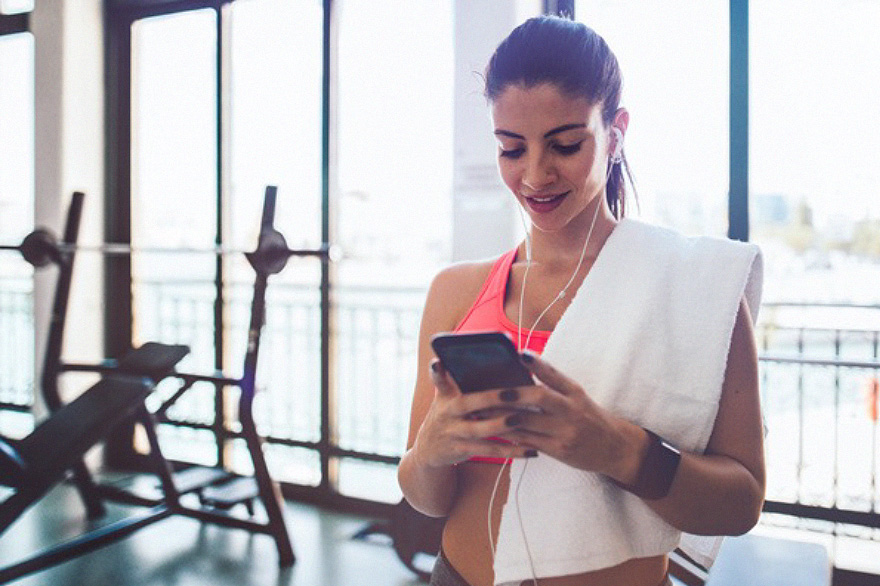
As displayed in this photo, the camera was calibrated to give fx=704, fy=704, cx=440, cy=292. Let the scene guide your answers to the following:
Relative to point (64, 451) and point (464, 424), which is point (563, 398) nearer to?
point (464, 424)

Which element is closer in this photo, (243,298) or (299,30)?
(299,30)

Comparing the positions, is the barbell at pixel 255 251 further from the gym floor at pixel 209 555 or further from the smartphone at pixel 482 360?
the smartphone at pixel 482 360

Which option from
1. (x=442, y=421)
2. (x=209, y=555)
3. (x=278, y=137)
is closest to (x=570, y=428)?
(x=442, y=421)

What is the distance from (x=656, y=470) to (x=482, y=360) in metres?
0.22

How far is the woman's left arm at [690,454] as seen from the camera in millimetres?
668

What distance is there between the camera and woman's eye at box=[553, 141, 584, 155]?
84cm

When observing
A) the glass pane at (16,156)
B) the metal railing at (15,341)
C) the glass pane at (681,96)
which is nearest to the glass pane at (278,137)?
the glass pane at (16,156)

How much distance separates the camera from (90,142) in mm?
3590

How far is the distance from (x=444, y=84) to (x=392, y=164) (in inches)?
17.5

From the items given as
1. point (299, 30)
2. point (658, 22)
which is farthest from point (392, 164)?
point (658, 22)

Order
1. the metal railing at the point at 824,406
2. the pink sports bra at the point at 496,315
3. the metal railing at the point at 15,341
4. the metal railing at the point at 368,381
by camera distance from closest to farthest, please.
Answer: the pink sports bra at the point at 496,315 → the metal railing at the point at 824,406 → the metal railing at the point at 368,381 → the metal railing at the point at 15,341

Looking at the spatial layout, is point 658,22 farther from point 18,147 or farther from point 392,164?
point 18,147

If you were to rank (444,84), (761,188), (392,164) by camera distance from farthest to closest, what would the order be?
(392,164), (444,84), (761,188)

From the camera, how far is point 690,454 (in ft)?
2.49
